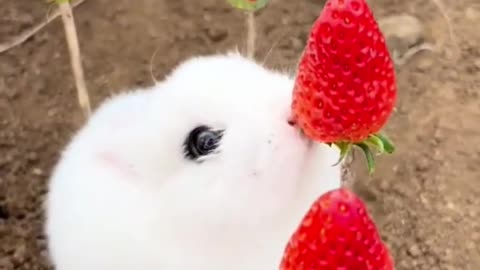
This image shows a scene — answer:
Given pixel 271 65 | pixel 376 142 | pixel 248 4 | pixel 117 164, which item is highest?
pixel 271 65

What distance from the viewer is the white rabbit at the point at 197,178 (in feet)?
4.03

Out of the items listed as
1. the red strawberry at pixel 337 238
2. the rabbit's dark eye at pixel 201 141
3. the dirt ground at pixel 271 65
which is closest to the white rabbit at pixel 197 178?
the rabbit's dark eye at pixel 201 141

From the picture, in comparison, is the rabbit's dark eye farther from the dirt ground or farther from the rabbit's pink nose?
the dirt ground

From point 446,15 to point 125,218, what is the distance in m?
0.85

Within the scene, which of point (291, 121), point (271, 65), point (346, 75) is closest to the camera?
point (346, 75)

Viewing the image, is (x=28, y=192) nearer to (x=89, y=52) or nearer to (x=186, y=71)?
(x=89, y=52)

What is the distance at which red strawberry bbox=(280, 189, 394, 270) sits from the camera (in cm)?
99

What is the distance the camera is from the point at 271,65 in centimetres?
187

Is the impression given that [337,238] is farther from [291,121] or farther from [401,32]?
[401,32]

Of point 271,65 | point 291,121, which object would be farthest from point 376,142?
point 271,65

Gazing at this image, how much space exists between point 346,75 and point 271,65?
0.77 metres

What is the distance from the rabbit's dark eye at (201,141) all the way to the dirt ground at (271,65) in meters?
0.50

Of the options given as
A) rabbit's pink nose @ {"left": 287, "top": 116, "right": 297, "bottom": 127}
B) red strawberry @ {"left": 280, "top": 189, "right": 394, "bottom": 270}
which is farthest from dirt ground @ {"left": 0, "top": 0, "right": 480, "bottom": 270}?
red strawberry @ {"left": 280, "top": 189, "right": 394, "bottom": 270}

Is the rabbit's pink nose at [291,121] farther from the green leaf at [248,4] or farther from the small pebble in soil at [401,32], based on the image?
the small pebble in soil at [401,32]
